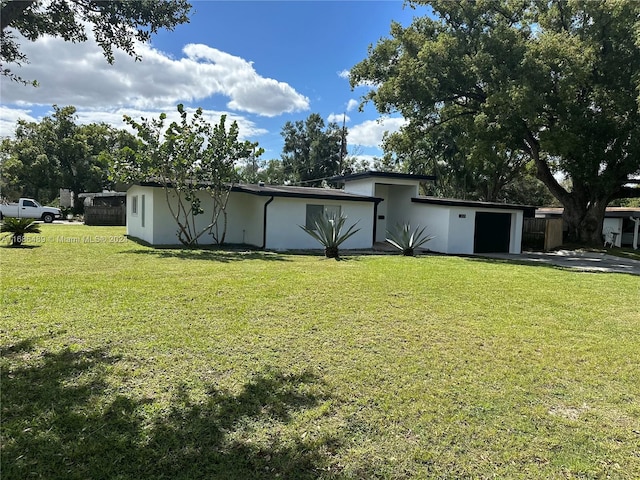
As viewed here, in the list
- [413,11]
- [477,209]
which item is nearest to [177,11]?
[477,209]

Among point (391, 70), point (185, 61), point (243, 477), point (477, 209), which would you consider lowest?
point (243, 477)

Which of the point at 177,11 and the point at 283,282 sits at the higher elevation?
the point at 177,11

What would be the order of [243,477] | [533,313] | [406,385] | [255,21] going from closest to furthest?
1. [243,477]
2. [406,385]
3. [533,313]
4. [255,21]

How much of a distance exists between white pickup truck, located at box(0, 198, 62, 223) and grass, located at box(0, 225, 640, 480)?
2364 centimetres

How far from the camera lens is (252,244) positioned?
16828 millimetres

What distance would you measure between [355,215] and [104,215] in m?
18.8

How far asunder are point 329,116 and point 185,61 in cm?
3777

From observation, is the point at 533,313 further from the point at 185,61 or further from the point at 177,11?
the point at 185,61

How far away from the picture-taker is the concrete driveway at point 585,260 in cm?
1351

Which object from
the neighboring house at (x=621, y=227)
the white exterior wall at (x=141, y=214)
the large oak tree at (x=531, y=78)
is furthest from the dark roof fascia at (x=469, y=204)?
the white exterior wall at (x=141, y=214)

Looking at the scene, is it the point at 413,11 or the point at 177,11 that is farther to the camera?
the point at 413,11

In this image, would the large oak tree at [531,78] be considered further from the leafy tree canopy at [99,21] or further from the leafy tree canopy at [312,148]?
the leafy tree canopy at [312,148]

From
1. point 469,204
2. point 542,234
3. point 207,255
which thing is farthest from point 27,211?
point 542,234

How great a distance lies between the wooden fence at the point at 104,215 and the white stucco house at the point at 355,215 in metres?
9.22
